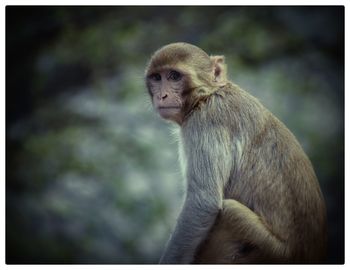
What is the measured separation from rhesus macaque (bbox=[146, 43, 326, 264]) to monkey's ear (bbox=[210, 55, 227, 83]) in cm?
4

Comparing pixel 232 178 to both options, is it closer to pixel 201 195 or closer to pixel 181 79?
pixel 201 195

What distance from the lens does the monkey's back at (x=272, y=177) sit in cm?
406

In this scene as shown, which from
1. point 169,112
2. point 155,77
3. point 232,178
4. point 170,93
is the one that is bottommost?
point 232,178

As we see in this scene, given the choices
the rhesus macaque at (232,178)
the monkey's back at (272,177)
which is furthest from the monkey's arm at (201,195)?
the monkey's back at (272,177)

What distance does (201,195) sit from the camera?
402cm

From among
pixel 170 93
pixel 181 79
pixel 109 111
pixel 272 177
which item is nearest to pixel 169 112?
pixel 170 93

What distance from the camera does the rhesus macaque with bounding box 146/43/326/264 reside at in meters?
4.02

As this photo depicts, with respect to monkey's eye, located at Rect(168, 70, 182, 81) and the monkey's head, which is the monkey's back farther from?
monkey's eye, located at Rect(168, 70, 182, 81)

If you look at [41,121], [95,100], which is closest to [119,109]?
[95,100]

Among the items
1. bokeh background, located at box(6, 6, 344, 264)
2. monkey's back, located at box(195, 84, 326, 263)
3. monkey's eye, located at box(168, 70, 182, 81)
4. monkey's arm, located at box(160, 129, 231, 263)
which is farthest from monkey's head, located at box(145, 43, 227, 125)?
bokeh background, located at box(6, 6, 344, 264)

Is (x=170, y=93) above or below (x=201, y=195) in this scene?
above

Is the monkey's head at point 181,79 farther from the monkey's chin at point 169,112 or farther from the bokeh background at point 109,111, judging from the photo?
the bokeh background at point 109,111

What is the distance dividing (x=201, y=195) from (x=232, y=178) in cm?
29

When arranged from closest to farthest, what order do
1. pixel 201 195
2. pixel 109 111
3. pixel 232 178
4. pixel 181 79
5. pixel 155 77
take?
pixel 201 195 < pixel 232 178 < pixel 181 79 < pixel 155 77 < pixel 109 111
